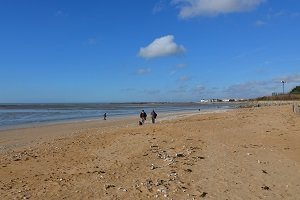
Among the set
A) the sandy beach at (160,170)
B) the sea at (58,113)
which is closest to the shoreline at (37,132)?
the sea at (58,113)

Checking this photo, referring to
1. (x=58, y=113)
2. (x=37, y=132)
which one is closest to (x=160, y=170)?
(x=37, y=132)

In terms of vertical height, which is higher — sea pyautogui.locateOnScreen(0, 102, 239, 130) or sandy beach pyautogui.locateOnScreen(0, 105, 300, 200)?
sea pyautogui.locateOnScreen(0, 102, 239, 130)

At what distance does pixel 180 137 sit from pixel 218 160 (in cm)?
629

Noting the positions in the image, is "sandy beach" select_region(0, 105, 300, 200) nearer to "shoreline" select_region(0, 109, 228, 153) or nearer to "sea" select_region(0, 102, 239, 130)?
"shoreline" select_region(0, 109, 228, 153)

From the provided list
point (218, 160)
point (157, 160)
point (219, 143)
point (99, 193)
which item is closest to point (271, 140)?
point (219, 143)

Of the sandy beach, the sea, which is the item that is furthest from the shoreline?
the sandy beach

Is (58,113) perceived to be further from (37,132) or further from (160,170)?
(160,170)

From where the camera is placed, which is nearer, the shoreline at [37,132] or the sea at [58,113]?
the shoreline at [37,132]

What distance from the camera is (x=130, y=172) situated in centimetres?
1189

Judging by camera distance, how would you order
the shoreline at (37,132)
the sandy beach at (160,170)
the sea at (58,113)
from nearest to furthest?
the sandy beach at (160,170) < the shoreline at (37,132) < the sea at (58,113)

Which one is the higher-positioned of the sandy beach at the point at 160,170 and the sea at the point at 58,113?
the sea at the point at 58,113

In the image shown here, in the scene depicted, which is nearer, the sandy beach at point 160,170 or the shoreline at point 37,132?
the sandy beach at point 160,170

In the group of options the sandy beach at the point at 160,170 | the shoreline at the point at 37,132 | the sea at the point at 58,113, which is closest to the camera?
the sandy beach at the point at 160,170

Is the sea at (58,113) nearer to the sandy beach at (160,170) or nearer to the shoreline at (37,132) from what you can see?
the shoreline at (37,132)
